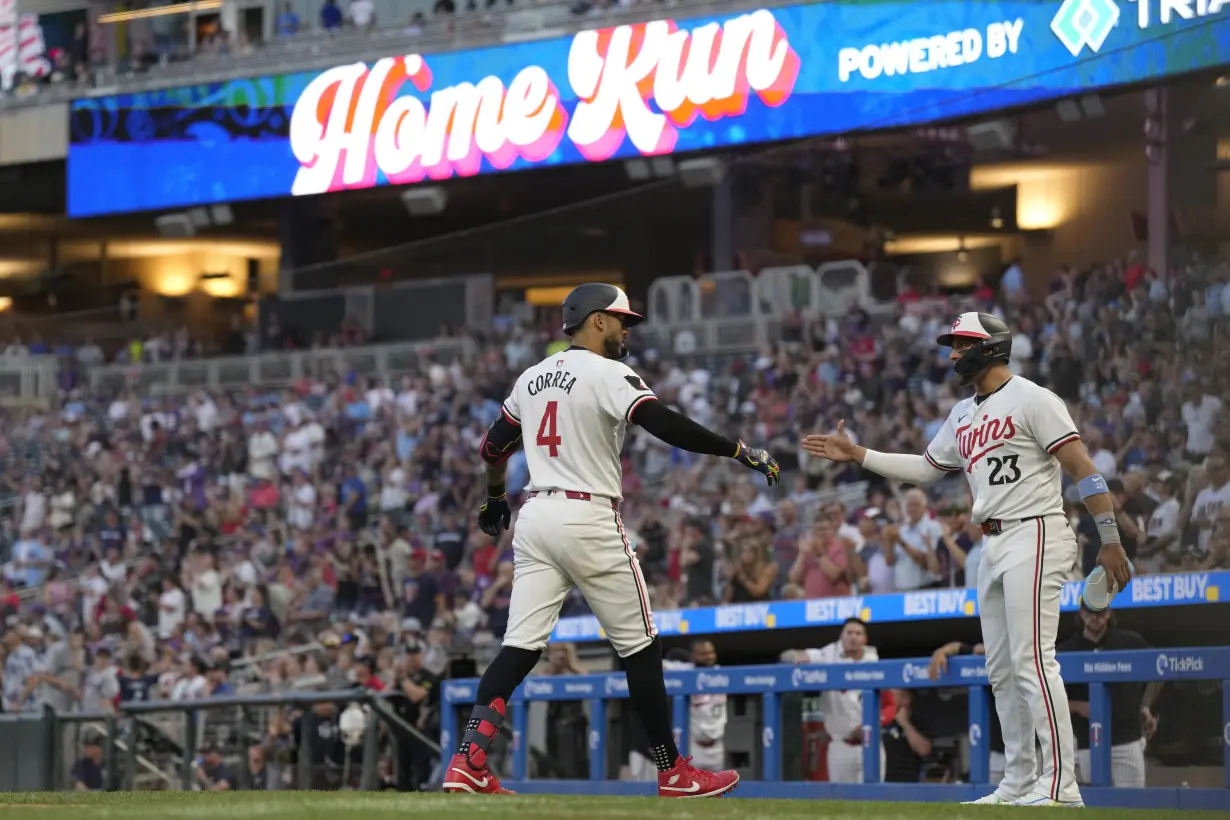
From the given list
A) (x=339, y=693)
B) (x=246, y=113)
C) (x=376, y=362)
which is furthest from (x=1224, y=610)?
(x=246, y=113)

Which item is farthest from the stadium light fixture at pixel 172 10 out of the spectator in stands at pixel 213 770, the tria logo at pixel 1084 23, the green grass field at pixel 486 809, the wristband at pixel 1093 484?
the wristband at pixel 1093 484

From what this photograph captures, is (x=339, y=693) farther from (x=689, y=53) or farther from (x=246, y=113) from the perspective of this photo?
(x=246, y=113)

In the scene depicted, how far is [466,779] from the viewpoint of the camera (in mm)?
7055

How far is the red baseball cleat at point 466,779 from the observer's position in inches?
277

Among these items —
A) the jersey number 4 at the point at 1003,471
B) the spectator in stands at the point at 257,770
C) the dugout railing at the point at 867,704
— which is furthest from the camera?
the spectator in stands at the point at 257,770

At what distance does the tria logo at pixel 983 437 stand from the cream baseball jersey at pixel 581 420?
135 centimetres

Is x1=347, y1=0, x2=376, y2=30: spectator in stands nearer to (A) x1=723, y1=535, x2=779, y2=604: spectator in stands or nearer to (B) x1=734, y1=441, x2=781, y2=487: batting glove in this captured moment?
(A) x1=723, y1=535, x2=779, y2=604: spectator in stands

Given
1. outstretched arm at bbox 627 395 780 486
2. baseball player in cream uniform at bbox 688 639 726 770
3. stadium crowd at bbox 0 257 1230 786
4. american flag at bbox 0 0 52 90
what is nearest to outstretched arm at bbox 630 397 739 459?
outstretched arm at bbox 627 395 780 486

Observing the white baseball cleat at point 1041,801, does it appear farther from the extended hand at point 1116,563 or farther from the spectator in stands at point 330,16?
the spectator in stands at point 330,16

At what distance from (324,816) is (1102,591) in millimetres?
3335

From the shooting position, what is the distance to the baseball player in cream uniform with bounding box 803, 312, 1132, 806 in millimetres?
7297

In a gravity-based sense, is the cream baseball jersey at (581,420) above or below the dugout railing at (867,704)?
above

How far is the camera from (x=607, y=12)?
28.0 meters

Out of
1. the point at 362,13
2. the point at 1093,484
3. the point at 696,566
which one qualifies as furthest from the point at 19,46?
the point at 1093,484
